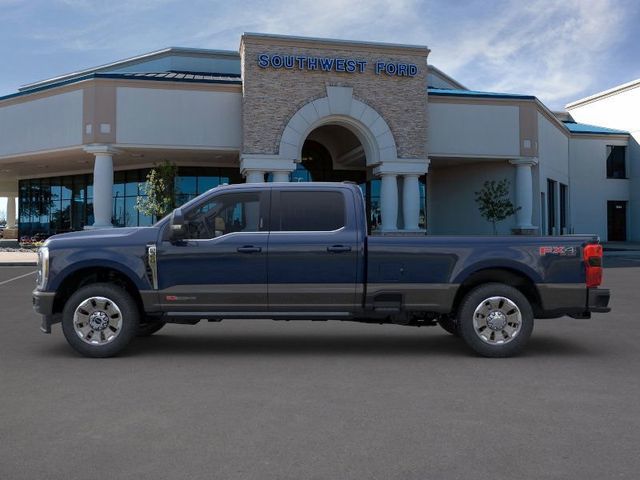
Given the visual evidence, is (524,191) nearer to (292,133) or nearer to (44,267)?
(292,133)

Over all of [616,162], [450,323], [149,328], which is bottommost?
[149,328]

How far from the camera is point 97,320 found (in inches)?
288

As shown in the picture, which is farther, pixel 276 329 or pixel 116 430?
pixel 276 329

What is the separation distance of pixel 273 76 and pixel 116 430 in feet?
81.8

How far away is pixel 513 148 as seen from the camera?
31984 millimetres

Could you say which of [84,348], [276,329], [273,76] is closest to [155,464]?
[84,348]

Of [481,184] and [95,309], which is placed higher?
[481,184]

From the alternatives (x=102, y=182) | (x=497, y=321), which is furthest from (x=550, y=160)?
(x=497, y=321)

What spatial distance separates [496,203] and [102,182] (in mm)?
19617

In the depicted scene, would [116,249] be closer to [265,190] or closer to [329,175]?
[265,190]

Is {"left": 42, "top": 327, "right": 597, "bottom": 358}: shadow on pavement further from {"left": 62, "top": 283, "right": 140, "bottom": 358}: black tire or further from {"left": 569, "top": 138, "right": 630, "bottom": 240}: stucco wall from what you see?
{"left": 569, "top": 138, "right": 630, "bottom": 240}: stucco wall

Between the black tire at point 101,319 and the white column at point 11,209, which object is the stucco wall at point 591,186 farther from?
the white column at point 11,209

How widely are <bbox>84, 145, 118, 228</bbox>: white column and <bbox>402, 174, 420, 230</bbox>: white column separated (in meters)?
14.0

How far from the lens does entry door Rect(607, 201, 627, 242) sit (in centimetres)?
4591
